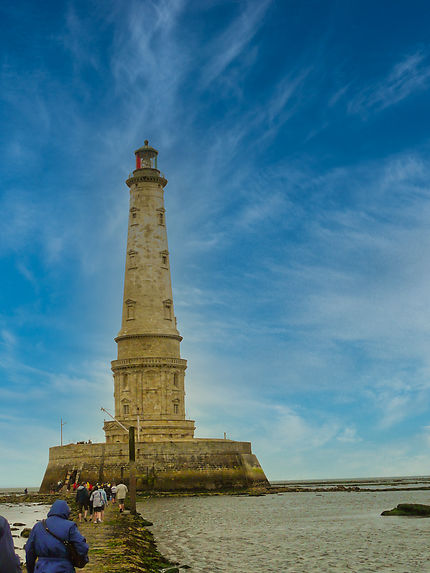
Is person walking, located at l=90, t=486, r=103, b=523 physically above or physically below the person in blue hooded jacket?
above

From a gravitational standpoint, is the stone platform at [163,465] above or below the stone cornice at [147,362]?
below

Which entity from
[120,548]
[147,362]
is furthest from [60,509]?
[147,362]

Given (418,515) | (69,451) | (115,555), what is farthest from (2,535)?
(69,451)

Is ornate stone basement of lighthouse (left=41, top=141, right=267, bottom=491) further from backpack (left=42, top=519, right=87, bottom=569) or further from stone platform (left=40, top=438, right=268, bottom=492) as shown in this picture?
backpack (left=42, top=519, right=87, bottom=569)

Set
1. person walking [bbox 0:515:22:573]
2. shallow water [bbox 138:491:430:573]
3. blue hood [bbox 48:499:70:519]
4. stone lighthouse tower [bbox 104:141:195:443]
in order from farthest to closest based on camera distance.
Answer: stone lighthouse tower [bbox 104:141:195:443]
shallow water [bbox 138:491:430:573]
blue hood [bbox 48:499:70:519]
person walking [bbox 0:515:22:573]

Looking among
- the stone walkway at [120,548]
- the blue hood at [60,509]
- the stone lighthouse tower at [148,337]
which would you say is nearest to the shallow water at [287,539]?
the stone walkway at [120,548]

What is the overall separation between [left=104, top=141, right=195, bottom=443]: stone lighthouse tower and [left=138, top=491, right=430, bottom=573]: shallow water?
1476cm

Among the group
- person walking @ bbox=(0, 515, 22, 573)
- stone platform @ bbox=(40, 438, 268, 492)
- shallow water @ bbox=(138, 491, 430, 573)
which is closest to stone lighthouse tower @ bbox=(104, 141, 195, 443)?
stone platform @ bbox=(40, 438, 268, 492)

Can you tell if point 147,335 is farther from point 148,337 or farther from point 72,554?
point 72,554

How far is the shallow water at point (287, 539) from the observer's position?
58.3 ft

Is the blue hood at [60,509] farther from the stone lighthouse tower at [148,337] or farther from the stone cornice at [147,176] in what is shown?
the stone cornice at [147,176]

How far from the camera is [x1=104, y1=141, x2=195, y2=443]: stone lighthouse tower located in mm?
52875

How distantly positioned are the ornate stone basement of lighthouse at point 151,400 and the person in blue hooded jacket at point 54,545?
132 ft

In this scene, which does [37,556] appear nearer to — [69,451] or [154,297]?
[69,451]
